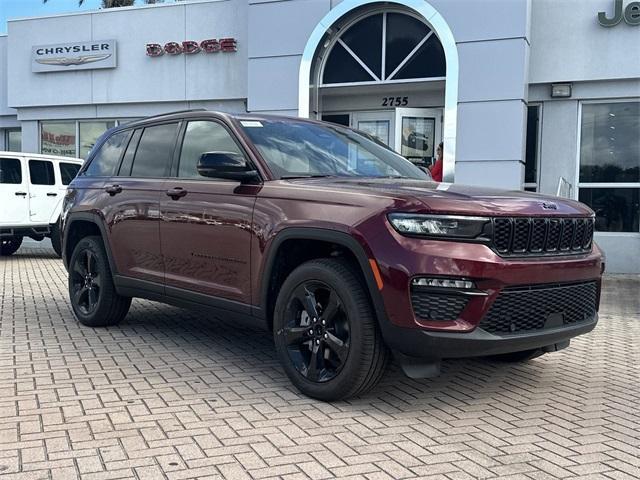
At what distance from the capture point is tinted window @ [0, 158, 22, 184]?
12703 millimetres

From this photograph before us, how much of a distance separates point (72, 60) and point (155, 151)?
40.2 feet

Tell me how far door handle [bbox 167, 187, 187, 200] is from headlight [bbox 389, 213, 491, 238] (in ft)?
6.87

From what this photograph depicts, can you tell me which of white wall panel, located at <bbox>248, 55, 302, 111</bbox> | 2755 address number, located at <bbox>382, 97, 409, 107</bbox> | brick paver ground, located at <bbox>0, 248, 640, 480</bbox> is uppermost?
white wall panel, located at <bbox>248, 55, 302, 111</bbox>

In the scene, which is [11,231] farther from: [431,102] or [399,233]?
[399,233]

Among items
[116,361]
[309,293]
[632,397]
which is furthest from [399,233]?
[116,361]

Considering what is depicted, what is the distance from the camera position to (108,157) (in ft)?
21.0

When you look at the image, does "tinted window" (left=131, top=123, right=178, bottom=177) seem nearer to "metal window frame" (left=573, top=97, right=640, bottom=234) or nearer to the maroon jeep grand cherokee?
the maroon jeep grand cherokee

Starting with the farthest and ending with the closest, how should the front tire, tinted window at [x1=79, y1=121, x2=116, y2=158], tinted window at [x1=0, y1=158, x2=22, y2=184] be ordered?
tinted window at [x1=79, y1=121, x2=116, y2=158] → tinted window at [x1=0, y1=158, x2=22, y2=184] → the front tire

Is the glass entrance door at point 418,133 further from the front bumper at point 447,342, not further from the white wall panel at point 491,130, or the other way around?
the front bumper at point 447,342

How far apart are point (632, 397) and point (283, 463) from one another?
2.65 m

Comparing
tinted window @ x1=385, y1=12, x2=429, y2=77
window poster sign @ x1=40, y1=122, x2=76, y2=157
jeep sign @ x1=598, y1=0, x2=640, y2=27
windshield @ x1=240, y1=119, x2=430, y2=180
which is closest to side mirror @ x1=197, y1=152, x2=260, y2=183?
windshield @ x1=240, y1=119, x2=430, y2=180

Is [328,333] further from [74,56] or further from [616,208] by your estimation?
[74,56]

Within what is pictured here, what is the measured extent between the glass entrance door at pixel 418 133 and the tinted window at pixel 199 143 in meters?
7.55

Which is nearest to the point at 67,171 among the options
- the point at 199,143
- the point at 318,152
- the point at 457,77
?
the point at 457,77
